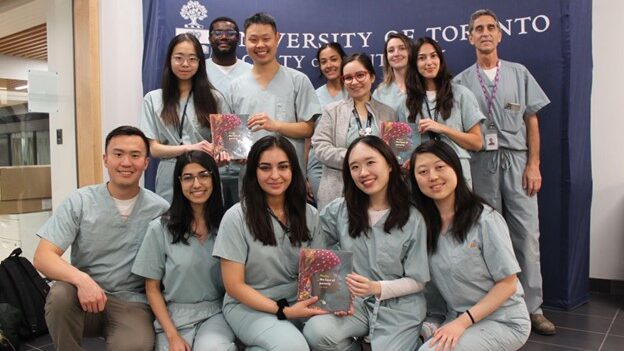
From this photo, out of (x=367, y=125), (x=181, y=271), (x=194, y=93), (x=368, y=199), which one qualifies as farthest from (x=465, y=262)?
(x=194, y=93)

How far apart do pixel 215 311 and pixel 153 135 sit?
3.41 feet

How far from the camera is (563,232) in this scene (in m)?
3.44

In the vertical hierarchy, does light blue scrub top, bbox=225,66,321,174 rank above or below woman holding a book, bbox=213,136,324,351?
above

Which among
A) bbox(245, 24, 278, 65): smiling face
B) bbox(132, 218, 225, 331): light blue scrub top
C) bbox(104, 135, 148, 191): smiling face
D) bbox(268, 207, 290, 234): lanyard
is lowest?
bbox(132, 218, 225, 331): light blue scrub top

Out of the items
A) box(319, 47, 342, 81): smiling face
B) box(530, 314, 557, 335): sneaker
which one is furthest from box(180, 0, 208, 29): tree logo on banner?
box(530, 314, 557, 335): sneaker

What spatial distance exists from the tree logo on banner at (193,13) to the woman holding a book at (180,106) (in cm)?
117

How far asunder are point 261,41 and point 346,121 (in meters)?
0.61

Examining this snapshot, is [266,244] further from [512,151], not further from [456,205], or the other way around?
[512,151]

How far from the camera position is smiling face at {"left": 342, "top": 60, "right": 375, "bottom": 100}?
8.54 ft

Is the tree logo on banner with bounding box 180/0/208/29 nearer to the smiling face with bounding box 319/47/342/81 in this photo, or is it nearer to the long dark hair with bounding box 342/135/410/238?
the smiling face with bounding box 319/47/342/81

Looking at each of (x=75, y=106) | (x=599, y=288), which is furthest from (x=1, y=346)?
(x=599, y=288)

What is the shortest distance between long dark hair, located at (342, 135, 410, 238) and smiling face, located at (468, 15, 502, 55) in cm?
132

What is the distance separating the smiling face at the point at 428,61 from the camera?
9.06 ft

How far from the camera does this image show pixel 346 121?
2662 mm
